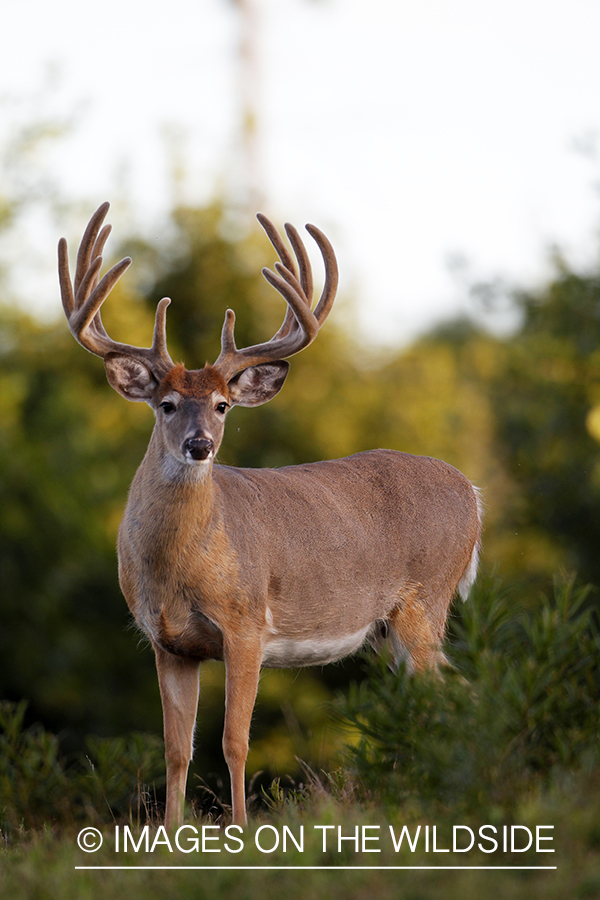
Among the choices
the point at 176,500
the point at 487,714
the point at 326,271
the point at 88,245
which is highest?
the point at 88,245

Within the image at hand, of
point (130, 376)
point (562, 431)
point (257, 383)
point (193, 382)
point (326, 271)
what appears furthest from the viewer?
point (562, 431)

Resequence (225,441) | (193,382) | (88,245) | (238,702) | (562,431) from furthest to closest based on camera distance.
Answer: (225,441), (562,431), (88,245), (193,382), (238,702)

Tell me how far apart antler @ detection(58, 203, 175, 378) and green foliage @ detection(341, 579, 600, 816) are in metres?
2.26

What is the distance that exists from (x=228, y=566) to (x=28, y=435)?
15.2m

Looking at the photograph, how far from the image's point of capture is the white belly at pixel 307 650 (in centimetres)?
643

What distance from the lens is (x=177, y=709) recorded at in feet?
21.0

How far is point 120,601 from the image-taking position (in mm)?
18719

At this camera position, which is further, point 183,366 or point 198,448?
point 183,366

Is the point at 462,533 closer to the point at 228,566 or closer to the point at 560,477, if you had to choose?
the point at 228,566

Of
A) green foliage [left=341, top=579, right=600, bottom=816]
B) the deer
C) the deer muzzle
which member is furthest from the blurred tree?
green foliage [left=341, top=579, right=600, bottom=816]

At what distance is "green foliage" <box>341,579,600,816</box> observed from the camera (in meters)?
4.39

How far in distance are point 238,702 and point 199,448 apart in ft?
4.35

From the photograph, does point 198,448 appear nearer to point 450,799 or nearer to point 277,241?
point 277,241

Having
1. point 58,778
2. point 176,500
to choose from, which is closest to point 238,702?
point 176,500
